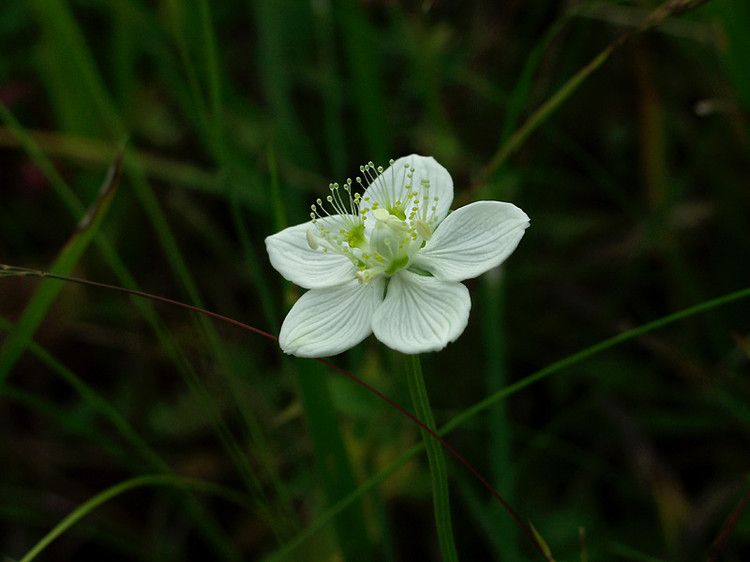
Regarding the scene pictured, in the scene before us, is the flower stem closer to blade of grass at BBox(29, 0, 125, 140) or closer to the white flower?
the white flower

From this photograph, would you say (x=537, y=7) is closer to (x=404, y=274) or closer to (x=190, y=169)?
(x=190, y=169)

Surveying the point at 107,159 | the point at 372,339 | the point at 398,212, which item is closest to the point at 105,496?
the point at 398,212

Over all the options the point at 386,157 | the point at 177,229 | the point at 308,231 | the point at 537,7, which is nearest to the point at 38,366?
the point at 177,229

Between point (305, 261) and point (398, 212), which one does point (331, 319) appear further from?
point (398, 212)

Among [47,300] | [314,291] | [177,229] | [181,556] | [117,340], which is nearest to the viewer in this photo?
[314,291]

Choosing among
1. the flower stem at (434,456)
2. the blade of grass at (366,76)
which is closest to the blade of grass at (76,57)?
the blade of grass at (366,76)

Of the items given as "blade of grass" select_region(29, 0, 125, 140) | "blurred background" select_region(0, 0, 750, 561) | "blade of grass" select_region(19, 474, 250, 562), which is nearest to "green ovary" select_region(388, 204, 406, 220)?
"blurred background" select_region(0, 0, 750, 561)
